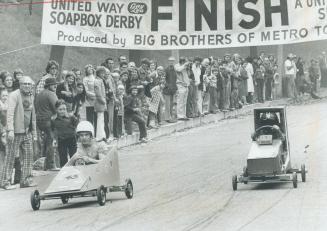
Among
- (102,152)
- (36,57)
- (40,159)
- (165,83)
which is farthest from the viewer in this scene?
(36,57)

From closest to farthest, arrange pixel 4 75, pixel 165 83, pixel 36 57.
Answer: pixel 4 75
pixel 165 83
pixel 36 57

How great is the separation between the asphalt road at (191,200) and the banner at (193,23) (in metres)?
2.57

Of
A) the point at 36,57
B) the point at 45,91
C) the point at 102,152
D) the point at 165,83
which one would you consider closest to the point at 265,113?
the point at 102,152

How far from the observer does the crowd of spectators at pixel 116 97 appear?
55.7 ft

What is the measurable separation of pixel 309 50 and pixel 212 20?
27.7 metres

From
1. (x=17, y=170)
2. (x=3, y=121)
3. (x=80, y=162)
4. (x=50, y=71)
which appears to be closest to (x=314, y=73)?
(x=50, y=71)

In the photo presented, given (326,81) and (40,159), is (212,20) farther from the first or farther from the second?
(326,81)

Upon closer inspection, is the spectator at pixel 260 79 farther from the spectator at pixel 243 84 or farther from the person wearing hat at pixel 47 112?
the person wearing hat at pixel 47 112

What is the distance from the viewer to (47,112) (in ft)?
59.5

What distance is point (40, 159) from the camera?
18516 mm

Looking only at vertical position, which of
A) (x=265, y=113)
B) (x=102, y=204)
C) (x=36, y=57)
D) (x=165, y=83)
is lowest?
(x=102, y=204)

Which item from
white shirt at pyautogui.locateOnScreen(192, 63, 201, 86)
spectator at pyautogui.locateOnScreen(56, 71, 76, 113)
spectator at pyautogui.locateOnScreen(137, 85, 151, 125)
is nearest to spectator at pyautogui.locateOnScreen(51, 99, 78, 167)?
spectator at pyautogui.locateOnScreen(56, 71, 76, 113)

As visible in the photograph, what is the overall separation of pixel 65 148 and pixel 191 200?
3902mm

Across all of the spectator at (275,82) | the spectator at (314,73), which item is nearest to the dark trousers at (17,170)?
the spectator at (275,82)
